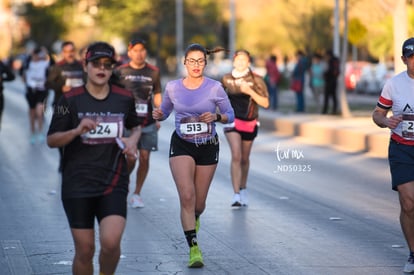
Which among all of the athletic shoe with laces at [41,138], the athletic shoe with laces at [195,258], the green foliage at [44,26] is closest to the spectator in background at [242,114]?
the athletic shoe with laces at [195,258]

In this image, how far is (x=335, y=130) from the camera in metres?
22.7

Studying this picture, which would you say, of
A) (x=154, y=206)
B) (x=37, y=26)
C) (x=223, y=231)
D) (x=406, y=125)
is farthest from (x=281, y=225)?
(x=37, y=26)

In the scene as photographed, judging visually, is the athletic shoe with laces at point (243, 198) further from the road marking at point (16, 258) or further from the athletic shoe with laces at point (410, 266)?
the athletic shoe with laces at point (410, 266)

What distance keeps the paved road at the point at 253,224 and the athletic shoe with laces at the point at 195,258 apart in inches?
3.1

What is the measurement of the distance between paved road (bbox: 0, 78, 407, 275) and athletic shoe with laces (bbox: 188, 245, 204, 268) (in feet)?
0.25

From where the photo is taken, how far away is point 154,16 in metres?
69.0

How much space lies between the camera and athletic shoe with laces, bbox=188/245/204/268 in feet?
28.9

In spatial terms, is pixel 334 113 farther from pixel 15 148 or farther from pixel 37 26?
pixel 37 26

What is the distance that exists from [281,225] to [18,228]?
2.75 metres

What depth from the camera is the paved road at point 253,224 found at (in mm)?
9031

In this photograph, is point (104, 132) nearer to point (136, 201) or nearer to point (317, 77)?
point (136, 201)

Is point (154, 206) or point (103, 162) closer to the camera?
point (103, 162)

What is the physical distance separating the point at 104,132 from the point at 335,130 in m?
16.3

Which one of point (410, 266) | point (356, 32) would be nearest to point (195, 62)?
point (410, 266)
